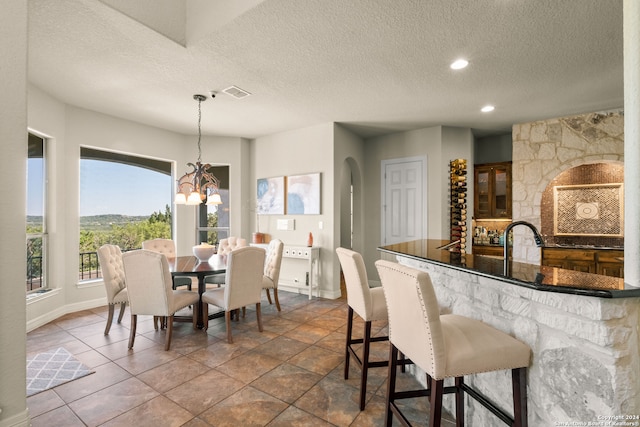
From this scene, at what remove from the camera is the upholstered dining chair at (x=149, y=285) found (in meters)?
2.81

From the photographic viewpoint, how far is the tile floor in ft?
6.31

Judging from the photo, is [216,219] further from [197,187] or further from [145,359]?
[145,359]

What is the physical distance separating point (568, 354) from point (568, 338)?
0.06 meters

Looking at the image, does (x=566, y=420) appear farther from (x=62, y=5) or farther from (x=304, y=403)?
(x=62, y=5)

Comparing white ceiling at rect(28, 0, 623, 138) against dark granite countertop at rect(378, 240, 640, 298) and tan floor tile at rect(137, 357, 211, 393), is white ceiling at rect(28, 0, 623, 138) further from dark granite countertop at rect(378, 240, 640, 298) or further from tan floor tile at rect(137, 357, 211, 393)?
tan floor tile at rect(137, 357, 211, 393)

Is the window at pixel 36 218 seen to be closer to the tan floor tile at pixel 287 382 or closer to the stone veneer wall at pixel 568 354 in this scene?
the tan floor tile at pixel 287 382

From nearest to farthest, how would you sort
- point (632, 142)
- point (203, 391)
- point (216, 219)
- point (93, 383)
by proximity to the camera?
point (632, 142) < point (203, 391) < point (93, 383) < point (216, 219)

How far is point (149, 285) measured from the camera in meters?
2.86

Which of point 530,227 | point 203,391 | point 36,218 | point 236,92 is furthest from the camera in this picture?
point 36,218

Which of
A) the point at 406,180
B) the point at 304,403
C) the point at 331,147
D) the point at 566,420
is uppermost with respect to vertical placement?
the point at 331,147

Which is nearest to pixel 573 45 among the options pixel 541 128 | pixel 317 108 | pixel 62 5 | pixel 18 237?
pixel 541 128

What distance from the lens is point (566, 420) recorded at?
3.92 ft

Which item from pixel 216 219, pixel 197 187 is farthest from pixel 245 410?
pixel 216 219

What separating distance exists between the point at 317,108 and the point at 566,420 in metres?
3.81
